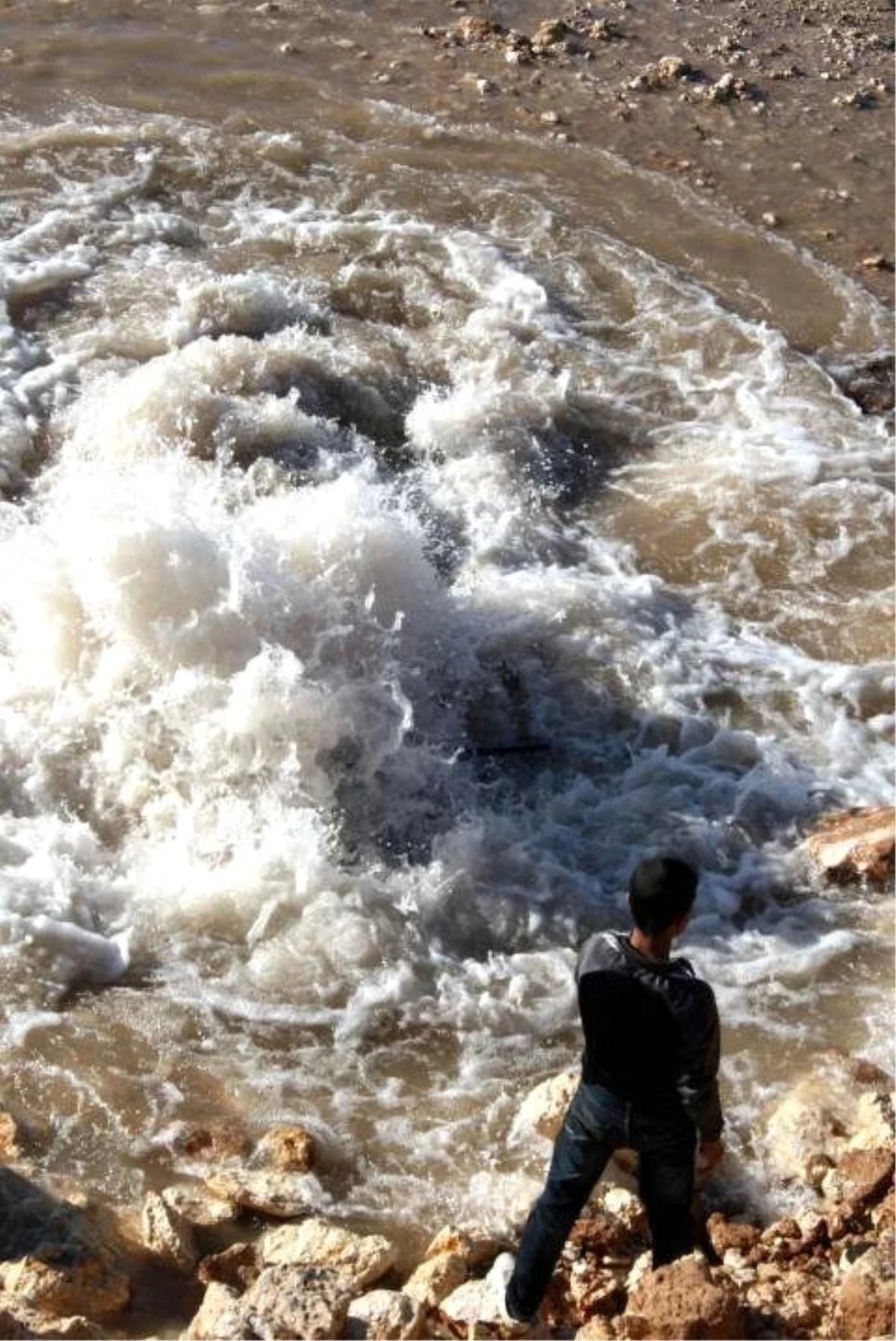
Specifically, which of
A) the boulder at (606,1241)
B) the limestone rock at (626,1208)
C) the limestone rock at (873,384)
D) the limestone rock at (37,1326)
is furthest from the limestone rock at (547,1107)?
the limestone rock at (873,384)

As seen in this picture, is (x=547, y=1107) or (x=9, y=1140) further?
(x=547, y=1107)

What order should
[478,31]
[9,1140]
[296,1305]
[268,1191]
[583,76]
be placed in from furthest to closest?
[478,31]
[583,76]
[9,1140]
[268,1191]
[296,1305]

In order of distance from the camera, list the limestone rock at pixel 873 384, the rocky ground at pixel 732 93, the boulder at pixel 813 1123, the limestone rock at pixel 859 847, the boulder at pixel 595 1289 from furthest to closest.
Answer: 1. the rocky ground at pixel 732 93
2. the limestone rock at pixel 873 384
3. the limestone rock at pixel 859 847
4. the boulder at pixel 813 1123
5. the boulder at pixel 595 1289

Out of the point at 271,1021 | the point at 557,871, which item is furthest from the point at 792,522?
the point at 271,1021

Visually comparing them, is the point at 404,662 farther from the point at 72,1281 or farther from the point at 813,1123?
the point at 72,1281

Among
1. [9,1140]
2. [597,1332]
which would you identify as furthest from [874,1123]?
[9,1140]

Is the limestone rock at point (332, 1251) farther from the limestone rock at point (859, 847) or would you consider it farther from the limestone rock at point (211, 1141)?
the limestone rock at point (859, 847)

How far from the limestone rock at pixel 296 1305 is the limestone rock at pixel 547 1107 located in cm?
110

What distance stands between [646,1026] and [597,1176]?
51 cm

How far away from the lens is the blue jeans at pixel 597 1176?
3.92m

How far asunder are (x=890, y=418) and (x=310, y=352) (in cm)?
357

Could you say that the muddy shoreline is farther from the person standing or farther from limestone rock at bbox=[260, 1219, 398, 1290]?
limestone rock at bbox=[260, 1219, 398, 1290]

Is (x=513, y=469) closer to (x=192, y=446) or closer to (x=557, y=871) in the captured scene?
(x=192, y=446)

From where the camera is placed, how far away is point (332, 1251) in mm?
4445
